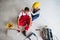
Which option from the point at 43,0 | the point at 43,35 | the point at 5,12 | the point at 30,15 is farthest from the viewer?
the point at 43,0

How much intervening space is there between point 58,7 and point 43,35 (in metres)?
0.62

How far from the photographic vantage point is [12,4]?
2545 mm

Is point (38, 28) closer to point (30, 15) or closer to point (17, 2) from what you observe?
point (30, 15)

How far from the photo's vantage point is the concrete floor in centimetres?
216

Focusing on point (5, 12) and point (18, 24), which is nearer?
point (18, 24)

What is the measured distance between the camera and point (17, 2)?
101 inches

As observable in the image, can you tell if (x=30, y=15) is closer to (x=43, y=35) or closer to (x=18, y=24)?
(x=18, y=24)

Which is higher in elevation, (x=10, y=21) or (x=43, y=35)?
(x=10, y=21)

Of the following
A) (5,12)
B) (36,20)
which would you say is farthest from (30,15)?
(5,12)

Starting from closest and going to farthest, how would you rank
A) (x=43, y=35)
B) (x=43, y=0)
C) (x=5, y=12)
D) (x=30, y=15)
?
1. (x=43, y=35)
2. (x=30, y=15)
3. (x=5, y=12)
4. (x=43, y=0)

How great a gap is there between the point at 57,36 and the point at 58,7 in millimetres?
567

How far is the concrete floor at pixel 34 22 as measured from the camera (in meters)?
2.16

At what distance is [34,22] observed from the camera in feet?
7.55

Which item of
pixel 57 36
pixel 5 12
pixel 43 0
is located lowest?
pixel 57 36
